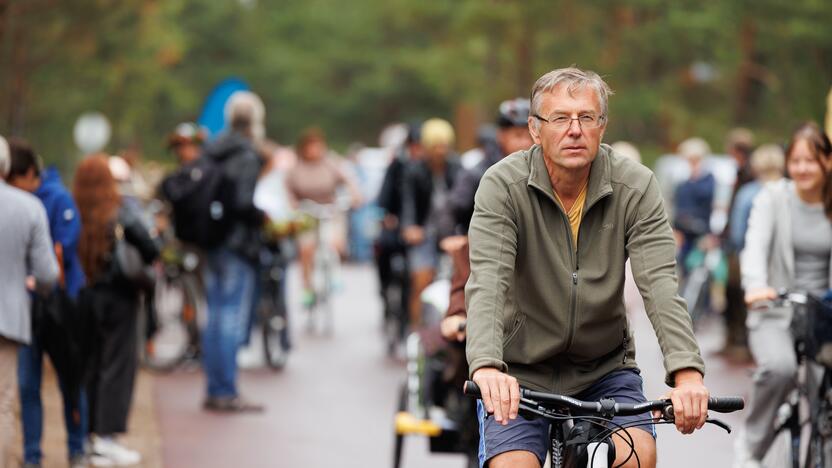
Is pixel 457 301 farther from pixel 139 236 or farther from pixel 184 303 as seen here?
pixel 184 303

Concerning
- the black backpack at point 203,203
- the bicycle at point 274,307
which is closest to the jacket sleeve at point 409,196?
the bicycle at point 274,307

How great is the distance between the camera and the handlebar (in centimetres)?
437

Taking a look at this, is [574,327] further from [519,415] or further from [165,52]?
[165,52]

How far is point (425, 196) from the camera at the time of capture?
47.0 feet

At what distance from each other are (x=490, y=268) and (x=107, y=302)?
4.95 m

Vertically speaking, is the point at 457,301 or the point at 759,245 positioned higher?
the point at 759,245

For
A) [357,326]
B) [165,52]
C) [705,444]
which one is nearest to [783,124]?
[357,326]

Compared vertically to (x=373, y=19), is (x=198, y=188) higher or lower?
lower

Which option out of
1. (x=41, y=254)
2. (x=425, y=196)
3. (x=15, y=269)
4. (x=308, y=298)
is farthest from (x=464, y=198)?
(x=308, y=298)

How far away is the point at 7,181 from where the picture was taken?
8094 millimetres

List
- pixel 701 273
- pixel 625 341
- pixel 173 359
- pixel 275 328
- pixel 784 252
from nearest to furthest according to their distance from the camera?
1. pixel 625 341
2. pixel 784 252
3. pixel 275 328
4. pixel 173 359
5. pixel 701 273

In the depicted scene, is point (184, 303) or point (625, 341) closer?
point (625, 341)

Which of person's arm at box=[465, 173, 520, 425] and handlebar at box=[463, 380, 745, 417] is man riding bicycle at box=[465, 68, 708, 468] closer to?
person's arm at box=[465, 173, 520, 425]

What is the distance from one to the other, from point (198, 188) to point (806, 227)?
16.4ft
